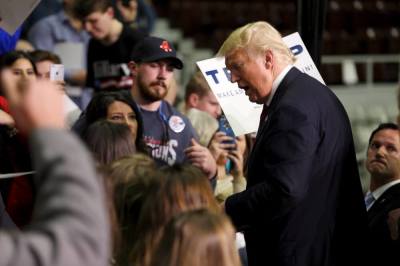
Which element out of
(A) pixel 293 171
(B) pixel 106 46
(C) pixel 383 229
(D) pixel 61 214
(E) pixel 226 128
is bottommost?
(C) pixel 383 229

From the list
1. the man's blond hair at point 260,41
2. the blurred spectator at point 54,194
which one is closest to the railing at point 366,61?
the man's blond hair at point 260,41

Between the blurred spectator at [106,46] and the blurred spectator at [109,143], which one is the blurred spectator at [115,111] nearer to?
the blurred spectator at [109,143]

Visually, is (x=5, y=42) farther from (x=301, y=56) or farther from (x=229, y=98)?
(x=301, y=56)

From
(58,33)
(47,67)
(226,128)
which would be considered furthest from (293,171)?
(58,33)

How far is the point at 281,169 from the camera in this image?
13.6 ft

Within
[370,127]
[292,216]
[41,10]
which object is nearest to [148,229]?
[292,216]

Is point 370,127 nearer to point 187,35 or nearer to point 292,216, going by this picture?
point 187,35

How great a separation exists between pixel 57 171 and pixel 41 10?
745cm

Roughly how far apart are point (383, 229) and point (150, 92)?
4.80 feet

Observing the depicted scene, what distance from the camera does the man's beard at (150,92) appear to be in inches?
225

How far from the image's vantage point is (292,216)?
169 inches

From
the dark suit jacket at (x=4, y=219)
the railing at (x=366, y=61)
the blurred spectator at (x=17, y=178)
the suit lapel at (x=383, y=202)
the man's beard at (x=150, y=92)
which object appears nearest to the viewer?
the dark suit jacket at (x=4, y=219)

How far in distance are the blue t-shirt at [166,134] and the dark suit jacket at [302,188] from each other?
1252 millimetres

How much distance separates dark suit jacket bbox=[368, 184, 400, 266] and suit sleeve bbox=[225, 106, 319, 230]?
59 cm
